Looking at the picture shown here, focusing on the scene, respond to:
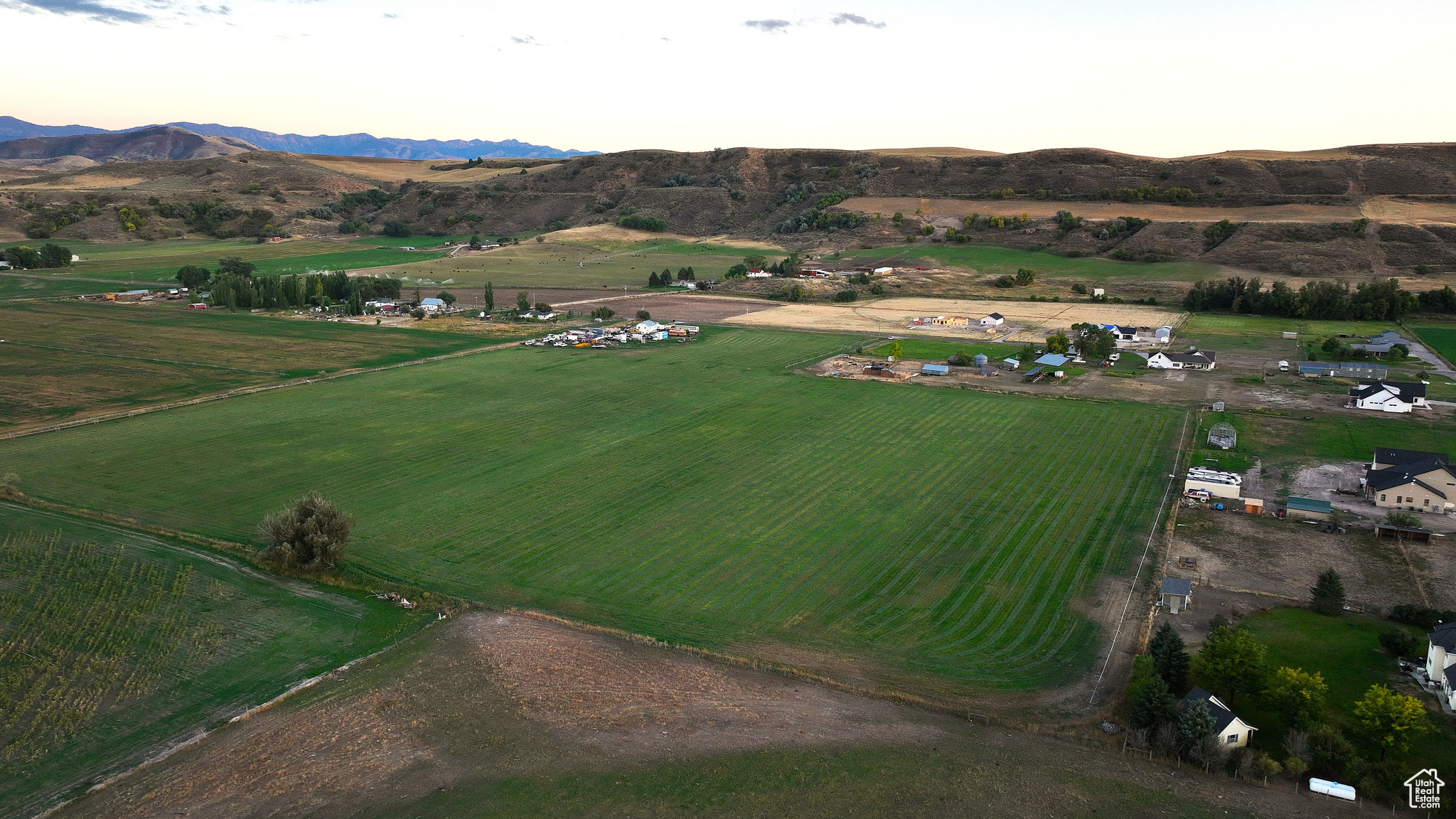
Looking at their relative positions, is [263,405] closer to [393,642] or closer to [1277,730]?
[393,642]

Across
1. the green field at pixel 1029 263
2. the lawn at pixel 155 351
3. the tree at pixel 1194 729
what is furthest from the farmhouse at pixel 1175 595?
the green field at pixel 1029 263

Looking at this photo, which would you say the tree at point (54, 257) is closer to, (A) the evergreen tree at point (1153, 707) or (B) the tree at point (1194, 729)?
(A) the evergreen tree at point (1153, 707)

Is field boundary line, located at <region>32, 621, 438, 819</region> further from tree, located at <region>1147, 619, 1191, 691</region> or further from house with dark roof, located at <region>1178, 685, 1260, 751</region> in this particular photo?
house with dark roof, located at <region>1178, 685, 1260, 751</region>

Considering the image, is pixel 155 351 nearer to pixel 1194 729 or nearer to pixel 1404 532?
pixel 1194 729

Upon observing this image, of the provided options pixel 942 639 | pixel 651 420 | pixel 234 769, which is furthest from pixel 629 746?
pixel 651 420

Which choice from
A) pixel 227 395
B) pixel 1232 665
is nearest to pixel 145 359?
pixel 227 395

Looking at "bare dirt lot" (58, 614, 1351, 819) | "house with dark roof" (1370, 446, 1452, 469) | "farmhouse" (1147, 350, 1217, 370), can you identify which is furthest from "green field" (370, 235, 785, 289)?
"bare dirt lot" (58, 614, 1351, 819)
